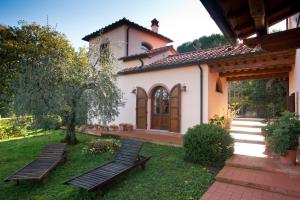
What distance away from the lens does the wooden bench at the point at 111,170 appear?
4941 mm

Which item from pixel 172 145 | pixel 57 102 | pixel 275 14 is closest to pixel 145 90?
pixel 172 145

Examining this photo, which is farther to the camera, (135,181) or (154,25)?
(154,25)

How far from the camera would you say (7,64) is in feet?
46.3

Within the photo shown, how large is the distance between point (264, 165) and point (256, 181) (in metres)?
1.03

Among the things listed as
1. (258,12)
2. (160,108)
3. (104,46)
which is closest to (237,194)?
(258,12)

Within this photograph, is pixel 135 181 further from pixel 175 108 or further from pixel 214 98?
pixel 214 98

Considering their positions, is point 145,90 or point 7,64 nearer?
point 145,90

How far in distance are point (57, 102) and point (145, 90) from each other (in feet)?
16.7

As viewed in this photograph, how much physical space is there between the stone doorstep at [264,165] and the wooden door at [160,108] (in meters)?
4.86

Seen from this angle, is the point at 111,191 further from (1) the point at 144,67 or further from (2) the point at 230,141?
(1) the point at 144,67

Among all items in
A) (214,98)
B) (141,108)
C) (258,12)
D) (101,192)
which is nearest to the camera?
(258,12)

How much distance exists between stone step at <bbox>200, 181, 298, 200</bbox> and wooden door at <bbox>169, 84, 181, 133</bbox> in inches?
209

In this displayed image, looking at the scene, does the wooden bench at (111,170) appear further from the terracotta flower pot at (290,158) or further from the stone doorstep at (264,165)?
the terracotta flower pot at (290,158)

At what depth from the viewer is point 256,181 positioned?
16.6ft
